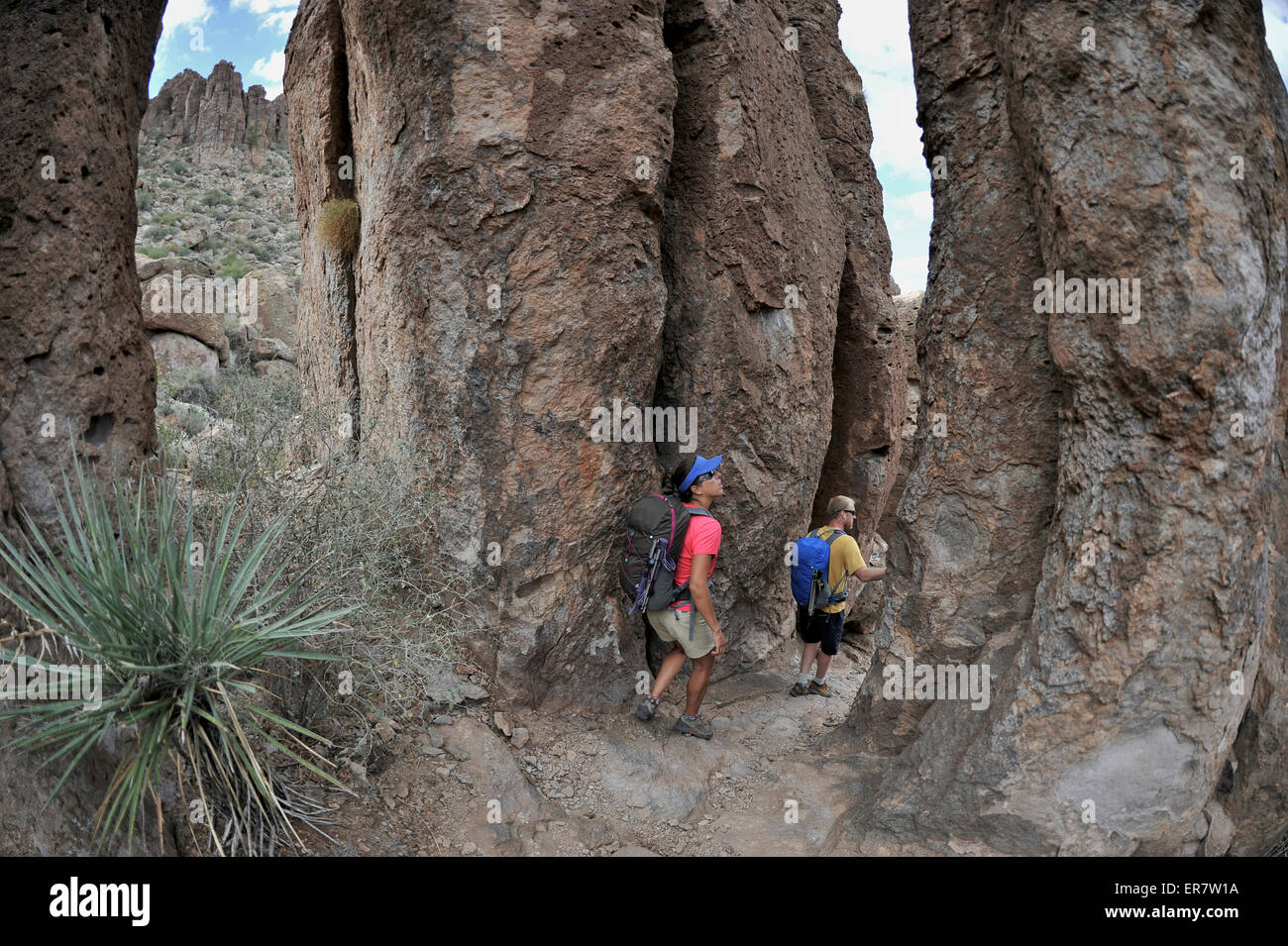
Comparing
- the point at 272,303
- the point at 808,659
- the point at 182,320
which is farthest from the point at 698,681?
the point at 272,303

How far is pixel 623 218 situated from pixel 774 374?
1794mm

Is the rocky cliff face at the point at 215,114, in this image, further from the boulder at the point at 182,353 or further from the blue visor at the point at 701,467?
the blue visor at the point at 701,467

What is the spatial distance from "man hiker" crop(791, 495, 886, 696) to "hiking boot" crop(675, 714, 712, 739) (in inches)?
52.1

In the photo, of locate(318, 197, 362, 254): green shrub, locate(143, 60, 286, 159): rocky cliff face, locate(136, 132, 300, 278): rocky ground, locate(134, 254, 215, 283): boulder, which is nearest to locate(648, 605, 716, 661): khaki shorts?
locate(318, 197, 362, 254): green shrub

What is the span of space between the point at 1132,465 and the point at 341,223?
5.28 meters

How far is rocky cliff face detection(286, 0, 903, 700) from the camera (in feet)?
16.3

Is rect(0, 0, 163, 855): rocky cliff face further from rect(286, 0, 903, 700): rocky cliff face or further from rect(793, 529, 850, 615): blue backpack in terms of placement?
rect(793, 529, 850, 615): blue backpack

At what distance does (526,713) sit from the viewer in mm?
4992

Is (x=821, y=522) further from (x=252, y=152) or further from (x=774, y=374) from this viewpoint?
(x=252, y=152)

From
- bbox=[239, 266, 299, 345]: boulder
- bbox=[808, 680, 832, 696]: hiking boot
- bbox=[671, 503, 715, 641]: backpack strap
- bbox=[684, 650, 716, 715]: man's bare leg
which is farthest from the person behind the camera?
bbox=[239, 266, 299, 345]: boulder

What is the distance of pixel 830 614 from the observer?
6.32 metres

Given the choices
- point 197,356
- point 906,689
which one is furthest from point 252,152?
point 906,689

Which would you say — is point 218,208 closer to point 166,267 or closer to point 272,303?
point 272,303

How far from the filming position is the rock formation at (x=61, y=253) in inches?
146
